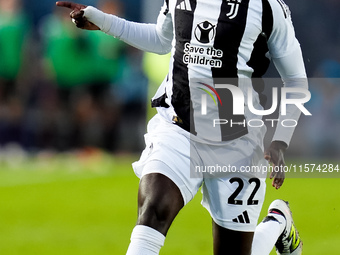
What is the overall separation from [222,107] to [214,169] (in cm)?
41

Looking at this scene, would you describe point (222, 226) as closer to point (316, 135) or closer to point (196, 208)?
point (196, 208)

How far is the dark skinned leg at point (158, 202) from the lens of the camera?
16.1 feet

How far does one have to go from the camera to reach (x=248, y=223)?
552 centimetres

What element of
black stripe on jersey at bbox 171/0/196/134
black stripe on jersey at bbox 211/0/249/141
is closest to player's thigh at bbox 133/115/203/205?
black stripe on jersey at bbox 171/0/196/134

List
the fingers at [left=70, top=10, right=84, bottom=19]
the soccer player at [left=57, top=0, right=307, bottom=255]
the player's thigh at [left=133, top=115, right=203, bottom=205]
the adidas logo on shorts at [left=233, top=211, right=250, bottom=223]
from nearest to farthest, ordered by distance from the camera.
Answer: the player's thigh at [left=133, top=115, right=203, bottom=205] → the soccer player at [left=57, top=0, right=307, bottom=255] → the adidas logo on shorts at [left=233, top=211, right=250, bottom=223] → the fingers at [left=70, top=10, right=84, bottom=19]

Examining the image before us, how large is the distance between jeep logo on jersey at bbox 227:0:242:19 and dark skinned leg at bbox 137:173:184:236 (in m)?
1.07

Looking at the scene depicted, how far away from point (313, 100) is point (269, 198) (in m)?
3.60

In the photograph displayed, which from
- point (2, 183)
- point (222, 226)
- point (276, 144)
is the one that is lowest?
point (2, 183)

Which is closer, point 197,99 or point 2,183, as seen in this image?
point 197,99

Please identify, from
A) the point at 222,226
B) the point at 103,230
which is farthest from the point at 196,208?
the point at 222,226

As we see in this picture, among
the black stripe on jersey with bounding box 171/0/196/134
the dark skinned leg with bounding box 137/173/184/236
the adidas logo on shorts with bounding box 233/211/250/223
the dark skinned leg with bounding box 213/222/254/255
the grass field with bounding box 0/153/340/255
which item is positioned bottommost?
the grass field with bounding box 0/153/340/255

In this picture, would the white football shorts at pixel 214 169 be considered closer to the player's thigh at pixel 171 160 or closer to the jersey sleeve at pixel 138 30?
the player's thigh at pixel 171 160

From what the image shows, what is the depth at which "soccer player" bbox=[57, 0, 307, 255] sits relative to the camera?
529 centimetres

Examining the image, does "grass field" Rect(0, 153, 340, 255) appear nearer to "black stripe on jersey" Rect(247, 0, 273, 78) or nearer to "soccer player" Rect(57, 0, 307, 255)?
"soccer player" Rect(57, 0, 307, 255)
